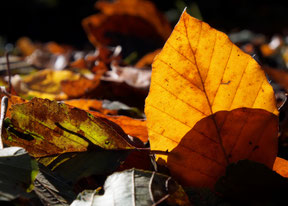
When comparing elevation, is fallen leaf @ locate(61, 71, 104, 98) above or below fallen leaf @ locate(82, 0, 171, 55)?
below

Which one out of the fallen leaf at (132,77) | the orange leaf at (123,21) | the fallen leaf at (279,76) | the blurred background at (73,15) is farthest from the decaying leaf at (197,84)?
the blurred background at (73,15)

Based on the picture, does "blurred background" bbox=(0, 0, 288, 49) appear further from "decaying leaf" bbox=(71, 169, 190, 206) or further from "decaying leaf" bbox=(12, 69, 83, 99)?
"decaying leaf" bbox=(71, 169, 190, 206)

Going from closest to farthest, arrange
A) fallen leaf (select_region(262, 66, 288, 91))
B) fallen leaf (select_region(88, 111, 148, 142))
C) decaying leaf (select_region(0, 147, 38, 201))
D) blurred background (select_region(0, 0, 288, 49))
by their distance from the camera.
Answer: decaying leaf (select_region(0, 147, 38, 201)), fallen leaf (select_region(88, 111, 148, 142)), fallen leaf (select_region(262, 66, 288, 91)), blurred background (select_region(0, 0, 288, 49))

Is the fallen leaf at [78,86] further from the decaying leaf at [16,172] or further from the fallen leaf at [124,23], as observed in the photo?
the fallen leaf at [124,23]

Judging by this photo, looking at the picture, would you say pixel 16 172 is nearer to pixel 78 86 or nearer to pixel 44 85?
pixel 78 86

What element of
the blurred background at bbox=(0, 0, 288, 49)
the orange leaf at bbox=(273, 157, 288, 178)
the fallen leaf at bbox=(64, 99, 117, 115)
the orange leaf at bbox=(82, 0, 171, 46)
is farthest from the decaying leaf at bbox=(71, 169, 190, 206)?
the blurred background at bbox=(0, 0, 288, 49)

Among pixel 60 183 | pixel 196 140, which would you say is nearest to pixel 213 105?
pixel 196 140

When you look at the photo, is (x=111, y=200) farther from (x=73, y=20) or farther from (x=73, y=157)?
(x=73, y=20)
